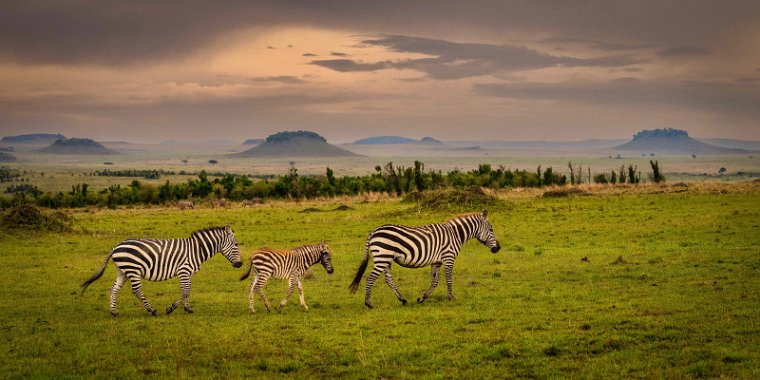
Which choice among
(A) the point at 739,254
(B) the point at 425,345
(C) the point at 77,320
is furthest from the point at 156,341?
(A) the point at 739,254

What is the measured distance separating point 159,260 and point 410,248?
6.29 m

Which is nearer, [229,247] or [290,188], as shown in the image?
[229,247]

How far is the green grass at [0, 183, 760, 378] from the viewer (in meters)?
12.6

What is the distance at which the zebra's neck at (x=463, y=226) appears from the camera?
19594 mm

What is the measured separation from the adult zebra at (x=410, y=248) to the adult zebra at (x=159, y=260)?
13.4ft

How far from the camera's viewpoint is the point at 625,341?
13.3m

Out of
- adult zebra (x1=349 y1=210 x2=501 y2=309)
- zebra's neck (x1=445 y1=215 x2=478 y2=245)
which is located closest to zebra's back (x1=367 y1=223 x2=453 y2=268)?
adult zebra (x1=349 y1=210 x2=501 y2=309)

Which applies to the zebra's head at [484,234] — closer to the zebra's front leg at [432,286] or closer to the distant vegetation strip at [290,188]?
the zebra's front leg at [432,286]

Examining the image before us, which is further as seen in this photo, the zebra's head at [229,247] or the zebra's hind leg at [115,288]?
the zebra's head at [229,247]

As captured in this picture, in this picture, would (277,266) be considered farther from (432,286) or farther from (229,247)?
(432,286)

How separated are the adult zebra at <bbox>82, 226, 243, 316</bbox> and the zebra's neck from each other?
6.42 m

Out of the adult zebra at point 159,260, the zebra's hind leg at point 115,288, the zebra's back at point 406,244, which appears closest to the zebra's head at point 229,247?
the adult zebra at point 159,260

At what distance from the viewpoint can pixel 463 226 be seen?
781 inches

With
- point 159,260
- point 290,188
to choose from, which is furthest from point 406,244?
point 290,188
